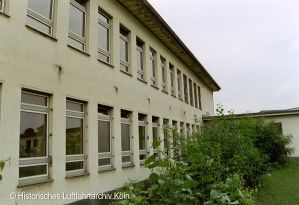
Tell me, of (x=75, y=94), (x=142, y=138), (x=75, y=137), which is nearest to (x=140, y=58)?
(x=142, y=138)

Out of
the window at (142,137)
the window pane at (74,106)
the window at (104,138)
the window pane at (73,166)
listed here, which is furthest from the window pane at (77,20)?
Answer: the window at (142,137)

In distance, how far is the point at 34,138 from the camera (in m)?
8.45

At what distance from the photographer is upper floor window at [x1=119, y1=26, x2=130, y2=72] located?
14273mm

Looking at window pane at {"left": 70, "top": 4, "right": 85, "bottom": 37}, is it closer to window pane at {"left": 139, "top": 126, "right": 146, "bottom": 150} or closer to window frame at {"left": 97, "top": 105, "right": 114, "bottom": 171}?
window frame at {"left": 97, "top": 105, "right": 114, "bottom": 171}

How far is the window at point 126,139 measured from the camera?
13547 millimetres

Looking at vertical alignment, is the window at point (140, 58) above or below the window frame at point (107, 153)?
above

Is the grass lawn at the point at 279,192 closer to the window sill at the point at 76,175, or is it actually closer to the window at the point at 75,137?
the window sill at the point at 76,175

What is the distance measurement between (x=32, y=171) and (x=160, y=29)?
35.9 ft

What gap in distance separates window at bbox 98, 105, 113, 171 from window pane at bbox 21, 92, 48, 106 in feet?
9.64

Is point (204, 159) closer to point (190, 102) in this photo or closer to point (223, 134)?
point (223, 134)

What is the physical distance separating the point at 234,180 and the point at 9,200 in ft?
18.4

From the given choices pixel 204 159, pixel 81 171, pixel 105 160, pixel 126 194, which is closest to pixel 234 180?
pixel 204 159

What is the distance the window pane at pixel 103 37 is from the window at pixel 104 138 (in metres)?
2.31

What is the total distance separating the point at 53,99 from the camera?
9.07 metres
